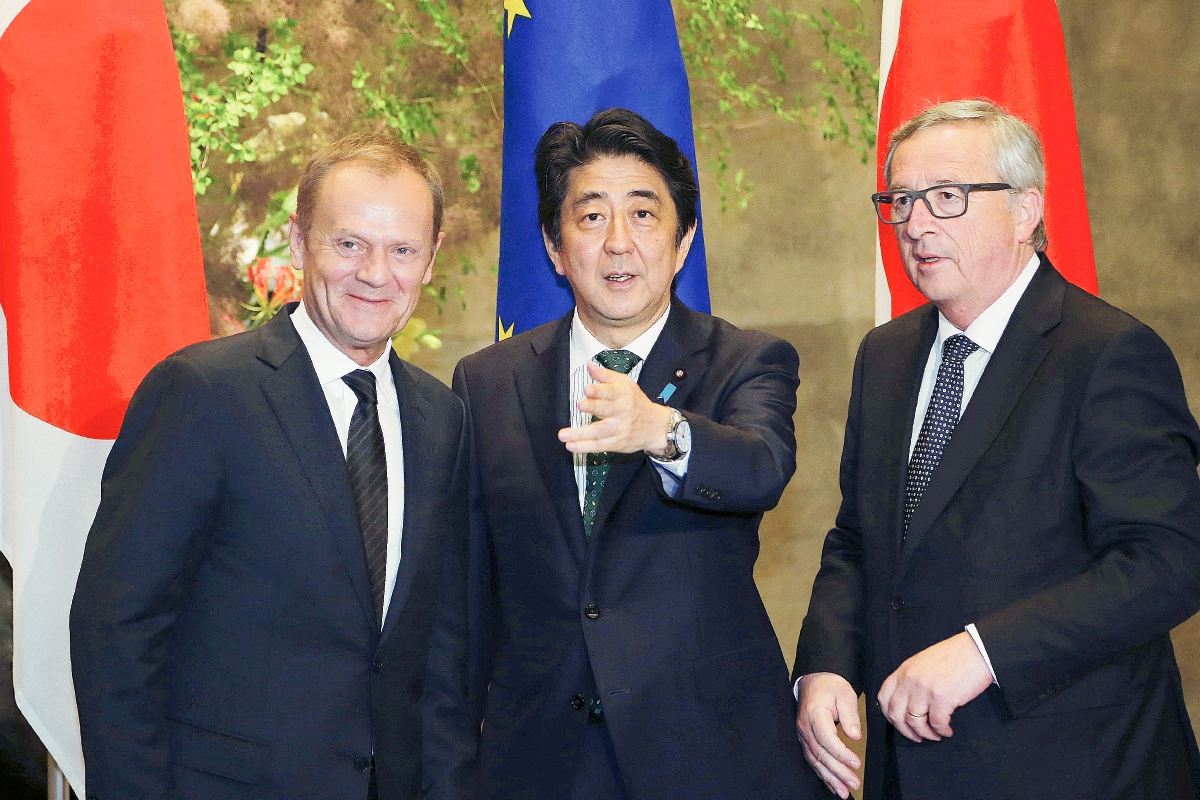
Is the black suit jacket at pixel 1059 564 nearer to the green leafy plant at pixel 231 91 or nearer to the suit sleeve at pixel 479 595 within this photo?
the suit sleeve at pixel 479 595

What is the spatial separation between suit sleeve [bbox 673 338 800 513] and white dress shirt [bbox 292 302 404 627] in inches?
19.6

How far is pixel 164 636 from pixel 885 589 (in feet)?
3.98

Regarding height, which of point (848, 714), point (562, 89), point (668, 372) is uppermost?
point (562, 89)

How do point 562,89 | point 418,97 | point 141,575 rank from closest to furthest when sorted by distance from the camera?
point 141,575
point 562,89
point 418,97

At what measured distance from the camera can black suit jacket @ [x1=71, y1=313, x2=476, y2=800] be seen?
5.35 ft

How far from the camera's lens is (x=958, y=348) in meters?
2.00

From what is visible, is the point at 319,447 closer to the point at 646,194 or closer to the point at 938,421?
the point at 646,194

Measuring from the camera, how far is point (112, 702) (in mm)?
1605

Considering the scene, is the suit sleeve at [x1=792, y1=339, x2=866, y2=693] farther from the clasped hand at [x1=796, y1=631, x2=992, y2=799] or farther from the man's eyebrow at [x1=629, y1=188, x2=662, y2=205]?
the man's eyebrow at [x1=629, y1=188, x2=662, y2=205]

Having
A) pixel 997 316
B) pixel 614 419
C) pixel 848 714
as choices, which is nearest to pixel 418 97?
pixel 997 316

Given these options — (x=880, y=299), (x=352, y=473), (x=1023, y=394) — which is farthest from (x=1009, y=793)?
(x=880, y=299)

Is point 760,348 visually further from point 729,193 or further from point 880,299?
point 729,193

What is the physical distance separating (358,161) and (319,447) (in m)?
0.51

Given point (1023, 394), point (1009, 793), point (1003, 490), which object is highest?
point (1023, 394)
